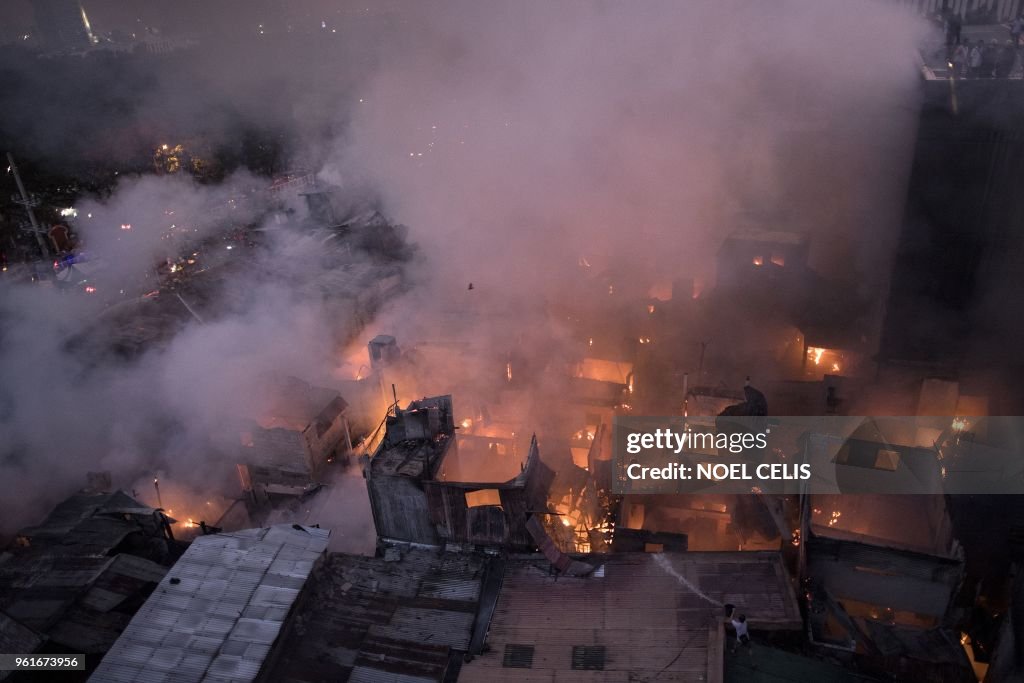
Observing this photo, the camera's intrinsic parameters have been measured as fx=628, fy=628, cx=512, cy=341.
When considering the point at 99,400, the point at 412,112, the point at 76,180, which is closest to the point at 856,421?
the point at 99,400

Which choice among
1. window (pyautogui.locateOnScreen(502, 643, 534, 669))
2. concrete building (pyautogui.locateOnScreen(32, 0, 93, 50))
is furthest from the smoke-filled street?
concrete building (pyautogui.locateOnScreen(32, 0, 93, 50))

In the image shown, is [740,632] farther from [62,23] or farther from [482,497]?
[62,23]

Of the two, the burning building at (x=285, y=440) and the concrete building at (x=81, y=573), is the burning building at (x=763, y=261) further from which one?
the concrete building at (x=81, y=573)

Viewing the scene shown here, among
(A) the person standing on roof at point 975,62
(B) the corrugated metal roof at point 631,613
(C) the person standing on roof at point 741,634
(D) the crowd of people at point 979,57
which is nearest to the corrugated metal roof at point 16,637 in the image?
(B) the corrugated metal roof at point 631,613

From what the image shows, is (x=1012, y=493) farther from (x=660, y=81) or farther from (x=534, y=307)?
(x=660, y=81)

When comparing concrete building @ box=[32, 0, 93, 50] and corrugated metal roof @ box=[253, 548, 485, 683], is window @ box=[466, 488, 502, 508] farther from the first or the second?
concrete building @ box=[32, 0, 93, 50]
